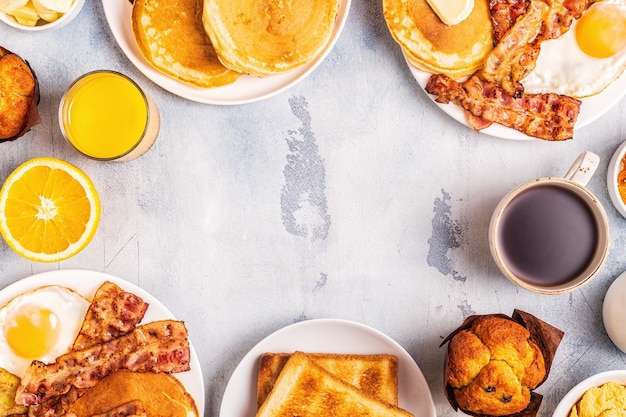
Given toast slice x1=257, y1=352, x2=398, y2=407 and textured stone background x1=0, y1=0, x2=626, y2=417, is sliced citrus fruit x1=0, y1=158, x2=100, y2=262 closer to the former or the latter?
textured stone background x1=0, y1=0, x2=626, y2=417

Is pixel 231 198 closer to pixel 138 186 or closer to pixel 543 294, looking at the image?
pixel 138 186

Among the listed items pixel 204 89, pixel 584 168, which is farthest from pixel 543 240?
pixel 204 89

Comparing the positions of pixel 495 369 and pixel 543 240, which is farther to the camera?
pixel 543 240

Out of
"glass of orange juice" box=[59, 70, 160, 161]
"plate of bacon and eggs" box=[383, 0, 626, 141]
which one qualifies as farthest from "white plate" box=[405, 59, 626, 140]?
"glass of orange juice" box=[59, 70, 160, 161]

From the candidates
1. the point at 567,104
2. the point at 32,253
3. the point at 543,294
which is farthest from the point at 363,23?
the point at 32,253

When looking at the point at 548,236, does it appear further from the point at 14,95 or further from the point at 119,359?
the point at 14,95

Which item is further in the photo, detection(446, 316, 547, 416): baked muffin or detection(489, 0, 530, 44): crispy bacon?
detection(489, 0, 530, 44): crispy bacon
